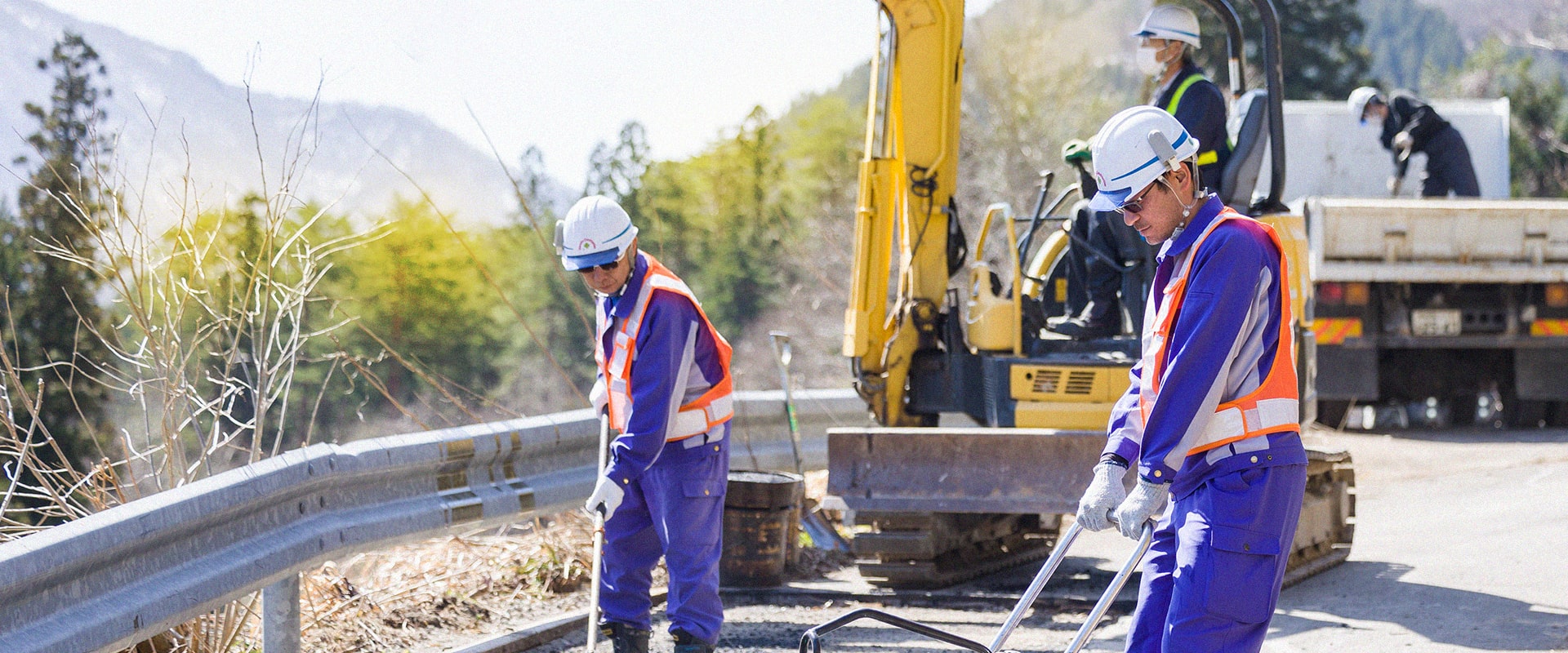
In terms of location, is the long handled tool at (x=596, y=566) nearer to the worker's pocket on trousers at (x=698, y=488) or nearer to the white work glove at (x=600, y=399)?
the white work glove at (x=600, y=399)

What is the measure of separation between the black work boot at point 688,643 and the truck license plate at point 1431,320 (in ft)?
31.9

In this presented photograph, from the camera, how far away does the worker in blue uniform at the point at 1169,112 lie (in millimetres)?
6859

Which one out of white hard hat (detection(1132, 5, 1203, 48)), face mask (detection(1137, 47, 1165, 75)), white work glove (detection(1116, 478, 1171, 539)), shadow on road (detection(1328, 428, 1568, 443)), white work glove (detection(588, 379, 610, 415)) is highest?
white hard hat (detection(1132, 5, 1203, 48))

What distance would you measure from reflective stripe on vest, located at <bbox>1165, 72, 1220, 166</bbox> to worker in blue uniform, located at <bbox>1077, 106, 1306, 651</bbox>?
126 inches

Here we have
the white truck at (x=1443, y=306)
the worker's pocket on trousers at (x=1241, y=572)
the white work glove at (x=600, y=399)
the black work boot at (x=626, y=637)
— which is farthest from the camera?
the white truck at (x=1443, y=306)

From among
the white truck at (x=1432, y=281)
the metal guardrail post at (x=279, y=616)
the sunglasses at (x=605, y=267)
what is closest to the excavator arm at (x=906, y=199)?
the sunglasses at (x=605, y=267)

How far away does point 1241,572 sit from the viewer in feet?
11.5

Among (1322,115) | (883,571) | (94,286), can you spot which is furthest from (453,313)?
(883,571)

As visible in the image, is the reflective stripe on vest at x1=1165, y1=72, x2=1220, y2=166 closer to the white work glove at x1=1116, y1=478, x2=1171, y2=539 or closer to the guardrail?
the guardrail

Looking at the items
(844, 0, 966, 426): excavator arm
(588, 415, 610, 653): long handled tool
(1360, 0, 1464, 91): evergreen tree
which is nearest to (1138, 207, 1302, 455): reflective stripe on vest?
(588, 415, 610, 653): long handled tool

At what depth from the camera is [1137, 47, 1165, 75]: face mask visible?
7031 millimetres

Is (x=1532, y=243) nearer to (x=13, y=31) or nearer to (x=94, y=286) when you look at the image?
(x=94, y=286)

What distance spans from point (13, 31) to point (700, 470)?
1243 inches

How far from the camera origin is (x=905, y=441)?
23.3 ft
